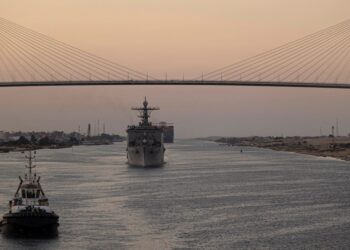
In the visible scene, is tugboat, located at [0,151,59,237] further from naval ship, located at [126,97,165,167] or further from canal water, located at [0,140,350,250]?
naval ship, located at [126,97,165,167]

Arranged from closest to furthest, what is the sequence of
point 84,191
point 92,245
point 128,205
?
1. point 92,245
2. point 128,205
3. point 84,191

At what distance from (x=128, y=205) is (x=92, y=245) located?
1275cm

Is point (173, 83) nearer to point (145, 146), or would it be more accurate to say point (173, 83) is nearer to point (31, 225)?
point (145, 146)

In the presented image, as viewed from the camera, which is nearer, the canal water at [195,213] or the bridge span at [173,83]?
the canal water at [195,213]

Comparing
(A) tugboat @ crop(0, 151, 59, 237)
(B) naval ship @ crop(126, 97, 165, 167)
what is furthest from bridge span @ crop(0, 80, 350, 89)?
(A) tugboat @ crop(0, 151, 59, 237)

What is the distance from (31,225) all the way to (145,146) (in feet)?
174

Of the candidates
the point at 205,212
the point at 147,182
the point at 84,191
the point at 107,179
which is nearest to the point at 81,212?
the point at 205,212

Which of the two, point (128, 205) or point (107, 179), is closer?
point (128, 205)

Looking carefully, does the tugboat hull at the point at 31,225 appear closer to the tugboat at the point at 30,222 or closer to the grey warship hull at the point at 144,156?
the tugboat at the point at 30,222

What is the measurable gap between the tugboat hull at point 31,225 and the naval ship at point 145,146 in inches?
2021

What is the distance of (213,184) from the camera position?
178 feet

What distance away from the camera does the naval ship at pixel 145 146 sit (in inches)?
3179

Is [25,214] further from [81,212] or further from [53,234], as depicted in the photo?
[81,212]

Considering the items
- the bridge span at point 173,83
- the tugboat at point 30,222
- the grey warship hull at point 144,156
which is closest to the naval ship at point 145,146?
the grey warship hull at point 144,156
